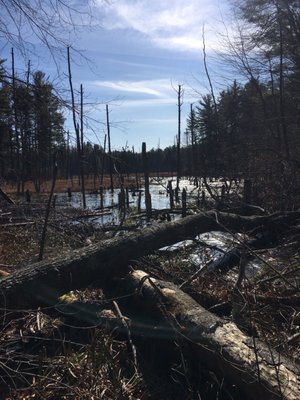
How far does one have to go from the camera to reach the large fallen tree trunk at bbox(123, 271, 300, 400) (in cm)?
290

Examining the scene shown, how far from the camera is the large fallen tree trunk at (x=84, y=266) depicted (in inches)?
173

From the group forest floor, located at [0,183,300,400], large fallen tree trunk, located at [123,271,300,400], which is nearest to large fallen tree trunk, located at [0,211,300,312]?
forest floor, located at [0,183,300,400]

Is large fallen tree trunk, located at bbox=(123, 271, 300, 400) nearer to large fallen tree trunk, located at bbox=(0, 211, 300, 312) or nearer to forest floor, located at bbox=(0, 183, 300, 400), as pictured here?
forest floor, located at bbox=(0, 183, 300, 400)

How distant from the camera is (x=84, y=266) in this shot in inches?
198

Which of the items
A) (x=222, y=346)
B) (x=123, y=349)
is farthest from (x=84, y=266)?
(x=222, y=346)

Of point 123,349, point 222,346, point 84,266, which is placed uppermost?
point 84,266

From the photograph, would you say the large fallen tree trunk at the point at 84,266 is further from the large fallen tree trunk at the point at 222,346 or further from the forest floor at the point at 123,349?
the large fallen tree trunk at the point at 222,346

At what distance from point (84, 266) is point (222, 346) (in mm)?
2135

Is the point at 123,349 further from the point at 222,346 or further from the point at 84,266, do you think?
the point at 84,266

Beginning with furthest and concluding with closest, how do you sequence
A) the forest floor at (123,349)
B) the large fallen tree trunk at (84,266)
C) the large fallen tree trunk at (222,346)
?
the large fallen tree trunk at (84,266) → the forest floor at (123,349) → the large fallen tree trunk at (222,346)

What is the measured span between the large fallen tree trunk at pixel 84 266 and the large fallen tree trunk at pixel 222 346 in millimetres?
647

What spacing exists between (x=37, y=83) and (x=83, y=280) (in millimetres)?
2200

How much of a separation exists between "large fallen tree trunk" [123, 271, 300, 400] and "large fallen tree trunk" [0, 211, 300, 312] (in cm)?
65

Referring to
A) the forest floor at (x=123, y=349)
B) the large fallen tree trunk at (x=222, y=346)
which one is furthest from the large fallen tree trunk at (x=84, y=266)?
the large fallen tree trunk at (x=222, y=346)
